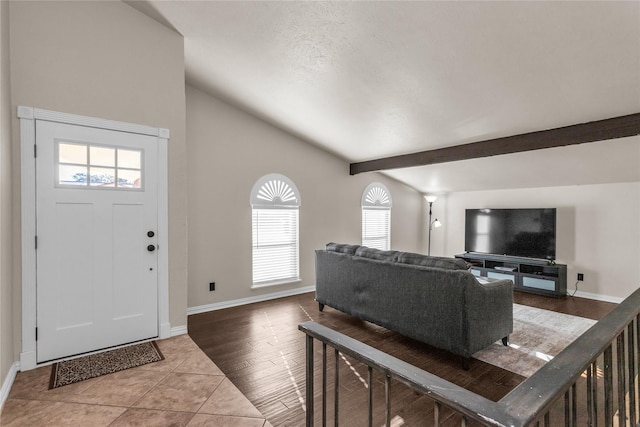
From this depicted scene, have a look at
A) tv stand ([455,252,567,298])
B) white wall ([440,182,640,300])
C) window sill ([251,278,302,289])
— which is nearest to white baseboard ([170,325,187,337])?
window sill ([251,278,302,289])

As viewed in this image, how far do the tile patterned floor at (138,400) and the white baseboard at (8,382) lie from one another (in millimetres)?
31

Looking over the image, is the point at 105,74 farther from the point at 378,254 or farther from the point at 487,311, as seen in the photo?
the point at 487,311

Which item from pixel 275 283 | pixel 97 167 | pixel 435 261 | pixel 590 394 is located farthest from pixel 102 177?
pixel 590 394

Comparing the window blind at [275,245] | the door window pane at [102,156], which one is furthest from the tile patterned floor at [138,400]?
the window blind at [275,245]

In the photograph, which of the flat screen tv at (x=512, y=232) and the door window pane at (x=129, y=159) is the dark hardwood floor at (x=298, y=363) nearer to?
the flat screen tv at (x=512, y=232)

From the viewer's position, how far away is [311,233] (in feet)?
18.0

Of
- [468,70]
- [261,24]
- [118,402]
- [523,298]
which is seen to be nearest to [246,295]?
[118,402]

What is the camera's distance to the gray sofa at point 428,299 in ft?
8.98

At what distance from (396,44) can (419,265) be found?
6.80 feet

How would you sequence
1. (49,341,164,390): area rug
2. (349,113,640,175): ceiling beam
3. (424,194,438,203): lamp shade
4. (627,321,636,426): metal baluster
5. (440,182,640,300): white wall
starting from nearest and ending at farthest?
(627,321,636,426): metal baluster < (49,341,164,390): area rug < (349,113,640,175): ceiling beam < (440,182,640,300): white wall < (424,194,438,203): lamp shade

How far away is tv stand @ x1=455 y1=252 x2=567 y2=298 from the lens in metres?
5.02

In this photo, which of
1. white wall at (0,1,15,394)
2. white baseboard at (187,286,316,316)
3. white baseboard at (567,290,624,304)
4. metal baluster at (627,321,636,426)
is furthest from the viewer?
white baseboard at (567,290,624,304)

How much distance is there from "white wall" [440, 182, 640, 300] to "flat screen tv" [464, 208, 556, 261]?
0.99 ft

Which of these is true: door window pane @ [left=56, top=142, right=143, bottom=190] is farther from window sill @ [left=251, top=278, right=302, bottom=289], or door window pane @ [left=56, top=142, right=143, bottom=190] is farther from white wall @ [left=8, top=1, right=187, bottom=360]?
window sill @ [left=251, top=278, right=302, bottom=289]
